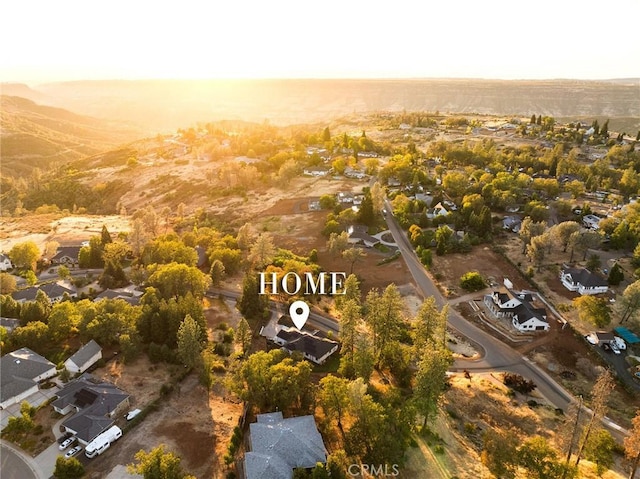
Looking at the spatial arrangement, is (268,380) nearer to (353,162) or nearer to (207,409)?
(207,409)

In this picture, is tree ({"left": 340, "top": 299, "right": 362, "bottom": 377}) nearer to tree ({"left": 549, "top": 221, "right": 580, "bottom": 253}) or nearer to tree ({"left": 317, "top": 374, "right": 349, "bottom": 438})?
tree ({"left": 317, "top": 374, "right": 349, "bottom": 438})

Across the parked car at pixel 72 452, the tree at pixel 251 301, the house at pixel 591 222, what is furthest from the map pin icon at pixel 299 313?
the house at pixel 591 222

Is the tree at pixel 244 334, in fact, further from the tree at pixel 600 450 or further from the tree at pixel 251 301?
the tree at pixel 600 450

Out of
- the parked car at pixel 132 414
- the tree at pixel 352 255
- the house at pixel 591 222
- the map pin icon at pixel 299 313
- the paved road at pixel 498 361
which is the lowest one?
the paved road at pixel 498 361

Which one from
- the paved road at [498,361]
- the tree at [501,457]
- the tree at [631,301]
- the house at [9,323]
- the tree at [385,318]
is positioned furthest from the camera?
the tree at [631,301]

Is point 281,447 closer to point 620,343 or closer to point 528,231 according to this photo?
point 620,343

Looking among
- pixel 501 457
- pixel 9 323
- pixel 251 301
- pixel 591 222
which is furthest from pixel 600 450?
pixel 591 222

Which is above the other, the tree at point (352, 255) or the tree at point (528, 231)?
the tree at point (528, 231)
